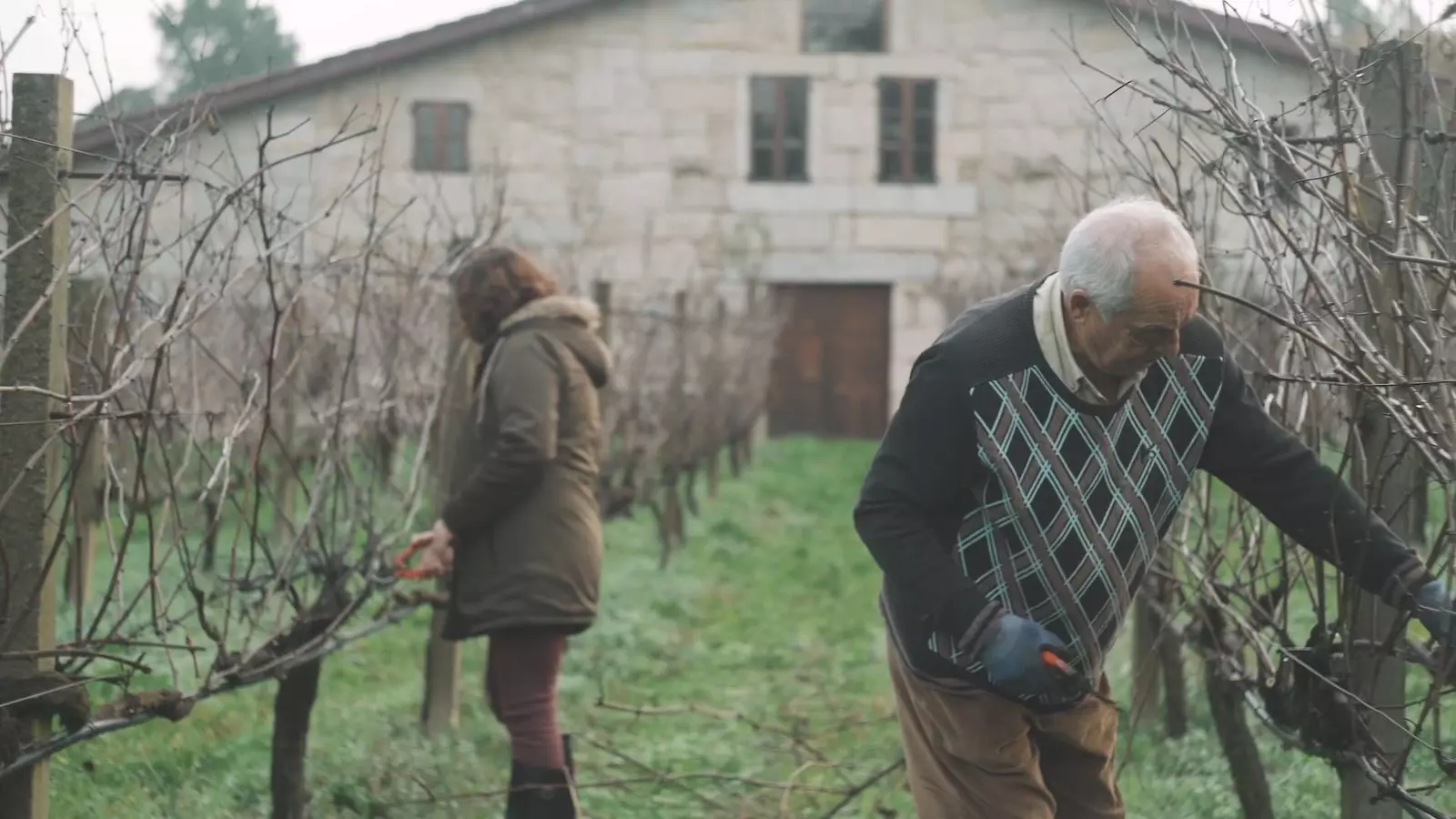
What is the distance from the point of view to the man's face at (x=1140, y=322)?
115 inches

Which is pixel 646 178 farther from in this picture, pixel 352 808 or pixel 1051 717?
pixel 1051 717

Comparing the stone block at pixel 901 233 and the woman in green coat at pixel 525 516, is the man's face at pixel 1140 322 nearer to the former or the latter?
the woman in green coat at pixel 525 516

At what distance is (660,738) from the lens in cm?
663

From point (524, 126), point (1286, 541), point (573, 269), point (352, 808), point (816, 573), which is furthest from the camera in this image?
point (524, 126)

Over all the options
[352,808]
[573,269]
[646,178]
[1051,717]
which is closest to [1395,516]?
[1051,717]

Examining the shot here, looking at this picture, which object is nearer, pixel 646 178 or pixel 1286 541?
pixel 1286 541

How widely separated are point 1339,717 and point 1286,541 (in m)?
0.51

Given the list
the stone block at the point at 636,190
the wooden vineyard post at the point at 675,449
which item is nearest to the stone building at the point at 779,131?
the stone block at the point at 636,190

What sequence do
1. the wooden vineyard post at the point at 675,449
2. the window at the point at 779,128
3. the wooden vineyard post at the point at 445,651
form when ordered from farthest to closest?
1. the window at the point at 779,128
2. the wooden vineyard post at the point at 675,449
3. the wooden vineyard post at the point at 445,651

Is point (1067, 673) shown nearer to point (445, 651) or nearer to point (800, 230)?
point (445, 651)

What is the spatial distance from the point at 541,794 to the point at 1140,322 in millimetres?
2743

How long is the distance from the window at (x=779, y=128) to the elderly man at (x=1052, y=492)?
21758 mm

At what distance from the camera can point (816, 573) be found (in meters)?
11.2

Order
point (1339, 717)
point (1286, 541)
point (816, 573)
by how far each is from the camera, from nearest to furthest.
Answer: point (1339, 717)
point (1286, 541)
point (816, 573)
